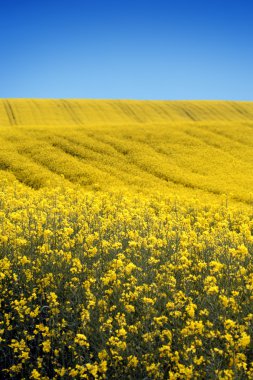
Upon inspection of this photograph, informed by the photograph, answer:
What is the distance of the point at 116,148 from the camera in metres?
29.2

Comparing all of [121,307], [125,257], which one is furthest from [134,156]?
[121,307]

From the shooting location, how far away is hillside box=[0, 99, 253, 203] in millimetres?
22469

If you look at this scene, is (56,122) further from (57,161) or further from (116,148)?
(57,161)

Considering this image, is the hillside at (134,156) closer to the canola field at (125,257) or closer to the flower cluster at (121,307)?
the canola field at (125,257)

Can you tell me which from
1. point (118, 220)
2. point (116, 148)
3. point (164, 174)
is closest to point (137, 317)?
point (118, 220)

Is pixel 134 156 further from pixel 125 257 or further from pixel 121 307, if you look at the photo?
pixel 121 307

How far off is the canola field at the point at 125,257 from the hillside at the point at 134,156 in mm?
110

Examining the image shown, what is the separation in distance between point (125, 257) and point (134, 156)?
19458mm

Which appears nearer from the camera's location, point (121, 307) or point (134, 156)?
point (121, 307)

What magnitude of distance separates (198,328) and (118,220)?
18.3 feet

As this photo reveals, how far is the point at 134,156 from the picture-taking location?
27.6 m

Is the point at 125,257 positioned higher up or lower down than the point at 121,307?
higher up

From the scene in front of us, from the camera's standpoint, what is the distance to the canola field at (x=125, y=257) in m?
5.89

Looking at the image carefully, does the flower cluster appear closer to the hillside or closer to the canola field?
the canola field
